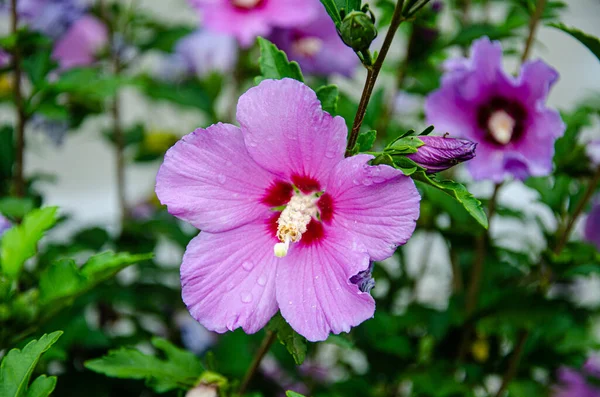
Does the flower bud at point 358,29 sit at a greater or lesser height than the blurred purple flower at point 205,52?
greater

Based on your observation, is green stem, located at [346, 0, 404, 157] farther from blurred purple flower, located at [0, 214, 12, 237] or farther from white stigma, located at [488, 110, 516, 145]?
blurred purple flower, located at [0, 214, 12, 237]

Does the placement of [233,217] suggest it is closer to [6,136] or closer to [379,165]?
[379,165]

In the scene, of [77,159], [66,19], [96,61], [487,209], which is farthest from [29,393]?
[77,159]

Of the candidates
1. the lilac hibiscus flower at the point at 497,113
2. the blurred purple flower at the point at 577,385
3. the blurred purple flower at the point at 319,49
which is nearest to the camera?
the lilac hibiscus flower at the point at 497,113

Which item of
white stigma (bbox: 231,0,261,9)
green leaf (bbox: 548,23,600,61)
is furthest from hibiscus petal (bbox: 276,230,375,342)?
white stigma (bbox: 231,0,261,9)

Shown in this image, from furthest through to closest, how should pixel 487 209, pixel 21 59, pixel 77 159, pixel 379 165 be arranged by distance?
pixel 77 159 → pixel 21 59 → pixel 487 209 → pixel 379 165

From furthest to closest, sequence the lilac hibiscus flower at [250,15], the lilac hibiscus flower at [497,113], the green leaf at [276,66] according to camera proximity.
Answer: the lilac hibiscus flower at [250,15] < the lilac hibiscus flower at [497,113] < the green leaf at [276,66]

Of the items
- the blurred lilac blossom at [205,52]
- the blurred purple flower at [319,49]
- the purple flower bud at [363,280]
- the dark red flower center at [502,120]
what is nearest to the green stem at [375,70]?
the purple flower bud at [363,280]

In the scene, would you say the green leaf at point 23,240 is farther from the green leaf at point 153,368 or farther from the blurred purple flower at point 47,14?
the blurred purple flower at point 47,14
